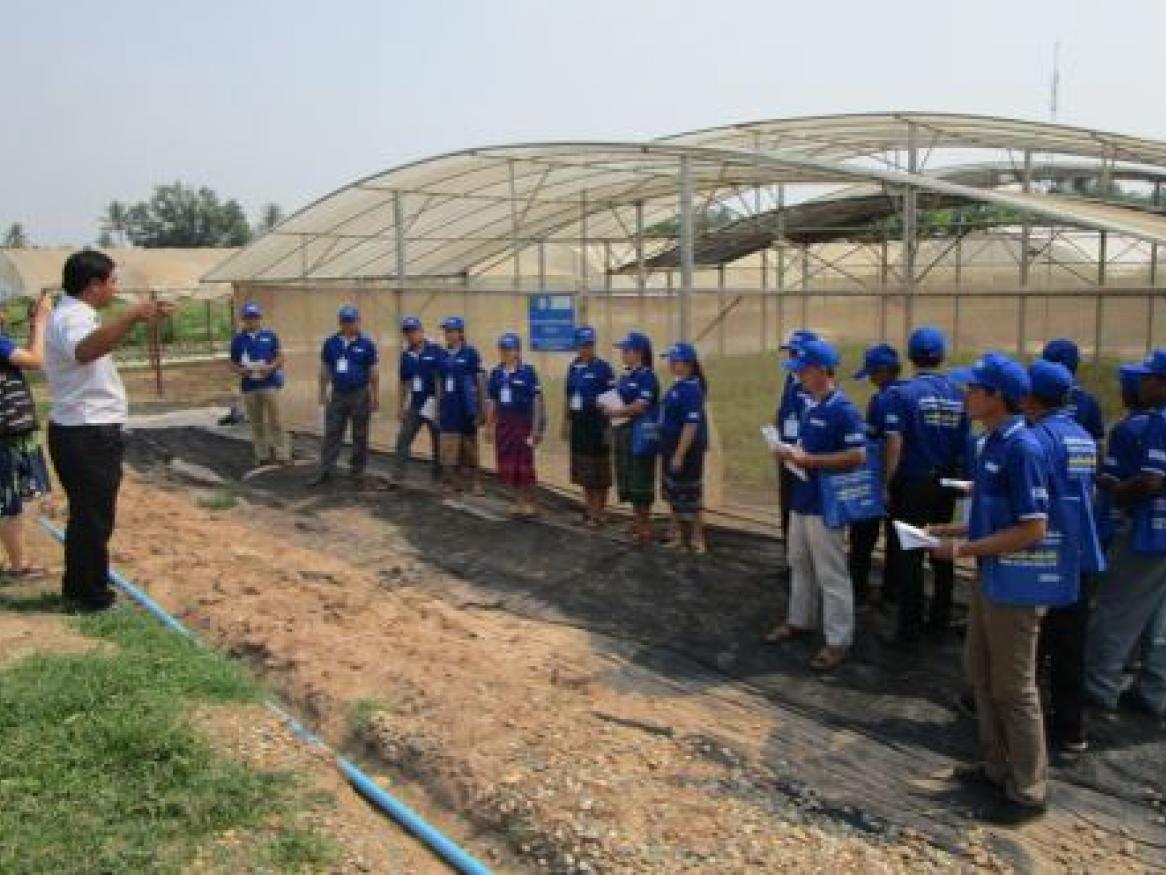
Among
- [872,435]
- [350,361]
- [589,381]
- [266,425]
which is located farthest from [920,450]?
[266,425]

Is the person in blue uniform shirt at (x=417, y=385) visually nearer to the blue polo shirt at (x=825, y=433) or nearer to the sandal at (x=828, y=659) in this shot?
the blue polo shirt at (x=825, y=433)

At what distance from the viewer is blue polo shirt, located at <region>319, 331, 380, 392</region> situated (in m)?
10.9

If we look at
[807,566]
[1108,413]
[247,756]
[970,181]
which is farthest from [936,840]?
[970,181]

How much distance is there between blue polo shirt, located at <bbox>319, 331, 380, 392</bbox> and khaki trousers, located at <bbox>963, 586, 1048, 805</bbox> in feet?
25.6

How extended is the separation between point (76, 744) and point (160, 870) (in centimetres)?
100

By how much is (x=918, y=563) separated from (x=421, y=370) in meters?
5.77

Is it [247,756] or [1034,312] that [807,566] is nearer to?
[247,756]

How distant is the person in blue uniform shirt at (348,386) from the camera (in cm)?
1094

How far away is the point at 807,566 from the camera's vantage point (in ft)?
19.9

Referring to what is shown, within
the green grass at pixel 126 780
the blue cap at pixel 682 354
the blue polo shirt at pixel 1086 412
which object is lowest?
the green grass at pixel 126 780

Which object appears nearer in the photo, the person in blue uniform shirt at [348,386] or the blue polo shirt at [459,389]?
the blue polo shirt at [459,389]

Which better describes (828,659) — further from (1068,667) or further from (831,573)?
(1068,667)

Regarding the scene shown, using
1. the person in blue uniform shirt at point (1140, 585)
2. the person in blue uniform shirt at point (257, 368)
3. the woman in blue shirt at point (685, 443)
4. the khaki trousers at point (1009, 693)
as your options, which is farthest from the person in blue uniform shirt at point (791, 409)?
the person in blue uniform shirt at point (257, 368)

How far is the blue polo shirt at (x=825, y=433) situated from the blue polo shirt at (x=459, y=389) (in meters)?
4.78
